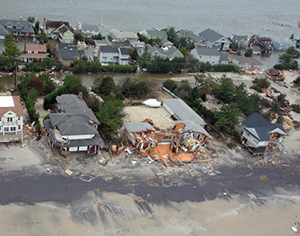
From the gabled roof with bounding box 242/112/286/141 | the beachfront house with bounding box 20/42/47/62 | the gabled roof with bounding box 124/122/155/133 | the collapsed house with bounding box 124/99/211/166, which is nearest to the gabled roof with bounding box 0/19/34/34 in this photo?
the beachfront house with bounding box 20/42/47/62

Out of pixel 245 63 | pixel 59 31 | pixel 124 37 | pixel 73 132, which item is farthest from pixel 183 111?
pixel 59 31

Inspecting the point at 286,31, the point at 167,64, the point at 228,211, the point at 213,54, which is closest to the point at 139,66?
the point at 167,64

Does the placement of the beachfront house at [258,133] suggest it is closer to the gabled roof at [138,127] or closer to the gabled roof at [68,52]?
the gabled roof at [138,127]

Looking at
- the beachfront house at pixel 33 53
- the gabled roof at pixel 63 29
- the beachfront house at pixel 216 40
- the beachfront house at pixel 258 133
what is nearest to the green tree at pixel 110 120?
the beachfront house at pixel 258 133

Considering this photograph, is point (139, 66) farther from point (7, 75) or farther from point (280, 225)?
point (280, 225)

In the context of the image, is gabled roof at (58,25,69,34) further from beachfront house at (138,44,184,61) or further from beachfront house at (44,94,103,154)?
beachfront house at (44,94,103,154)
